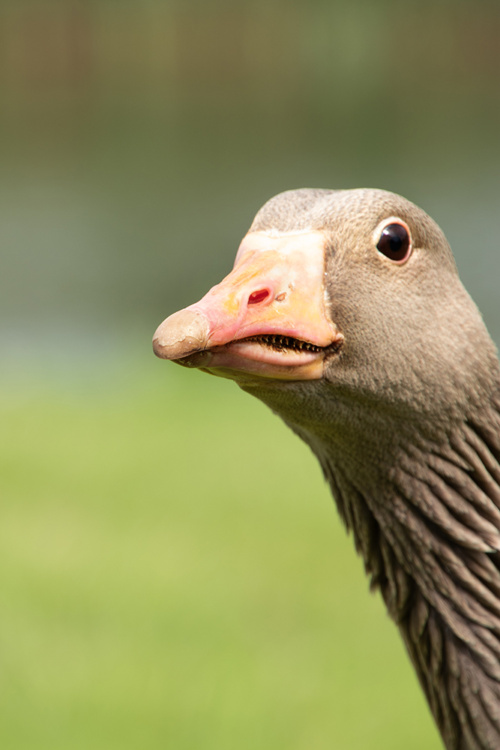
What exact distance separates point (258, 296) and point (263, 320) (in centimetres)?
6

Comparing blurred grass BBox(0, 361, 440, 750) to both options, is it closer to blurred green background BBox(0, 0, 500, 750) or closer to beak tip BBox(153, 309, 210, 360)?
blurred green background BBox(0, 0, 500, 750)

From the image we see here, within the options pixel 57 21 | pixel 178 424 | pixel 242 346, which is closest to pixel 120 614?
pixel 178 424

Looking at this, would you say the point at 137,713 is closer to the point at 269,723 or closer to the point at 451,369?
the point at 269,723

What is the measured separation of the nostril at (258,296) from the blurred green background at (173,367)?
8.74ft

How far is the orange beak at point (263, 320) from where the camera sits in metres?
1.78

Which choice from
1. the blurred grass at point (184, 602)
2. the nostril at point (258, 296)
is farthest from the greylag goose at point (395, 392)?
the blurred grass at point (184, 602)

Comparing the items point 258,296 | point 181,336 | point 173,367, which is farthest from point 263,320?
point 173,367

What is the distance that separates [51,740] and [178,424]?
4003 mm

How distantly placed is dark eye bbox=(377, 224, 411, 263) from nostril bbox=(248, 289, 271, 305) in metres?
0.36

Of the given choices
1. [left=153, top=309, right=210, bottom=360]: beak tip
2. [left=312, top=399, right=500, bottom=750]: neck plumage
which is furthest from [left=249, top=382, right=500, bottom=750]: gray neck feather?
[left=153, top=309, right=210, bottom=360]: beak tip

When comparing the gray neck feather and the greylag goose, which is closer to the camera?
the greylag goose

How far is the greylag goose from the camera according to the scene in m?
1.98

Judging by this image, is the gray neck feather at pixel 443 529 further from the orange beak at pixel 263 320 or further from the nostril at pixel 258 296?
the nostril at pixel 258 296

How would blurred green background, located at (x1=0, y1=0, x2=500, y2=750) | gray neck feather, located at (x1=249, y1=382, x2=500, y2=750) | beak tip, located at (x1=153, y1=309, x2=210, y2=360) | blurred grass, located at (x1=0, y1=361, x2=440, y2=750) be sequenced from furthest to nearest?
blurred green background, located at (x1=0, y1=0, x2=500, y2=750), blurred grass, located at (x1=0, y1=361, x2=440, y2=750), gray neck feather, located at (x1=249, y1=382, x2=500, y2=750), beak tip, located at (x1=153, y1=309, x2=210, y2=360)
